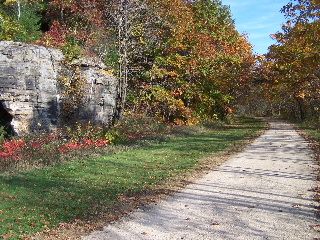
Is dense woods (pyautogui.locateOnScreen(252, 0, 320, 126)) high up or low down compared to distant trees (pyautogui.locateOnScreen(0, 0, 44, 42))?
down

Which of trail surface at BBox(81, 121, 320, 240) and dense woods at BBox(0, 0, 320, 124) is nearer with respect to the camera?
trail surface at BBox(81, 121, 320, 240)

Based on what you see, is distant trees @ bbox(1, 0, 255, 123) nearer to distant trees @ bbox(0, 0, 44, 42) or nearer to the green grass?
distant trees @ bbox(0, 0, 44, 42)

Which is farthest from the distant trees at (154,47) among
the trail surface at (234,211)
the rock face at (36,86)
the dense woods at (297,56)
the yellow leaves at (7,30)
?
the trail surface at (234,211)

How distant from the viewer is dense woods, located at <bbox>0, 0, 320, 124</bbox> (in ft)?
58.5

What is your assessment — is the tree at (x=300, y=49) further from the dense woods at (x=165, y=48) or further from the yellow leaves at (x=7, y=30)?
the yellow leaves at (x=7, y=30)

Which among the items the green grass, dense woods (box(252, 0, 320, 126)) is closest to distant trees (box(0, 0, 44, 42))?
the green grass

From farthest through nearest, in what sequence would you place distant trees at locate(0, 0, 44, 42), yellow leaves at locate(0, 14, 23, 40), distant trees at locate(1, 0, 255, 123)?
distant trees at locate(1, 0, 255, 123)
distant trees at locate(0, 0, 44, 42)
yellow leaves at locate(0, 14, 23, 40)

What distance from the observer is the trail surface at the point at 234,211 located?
5045mm

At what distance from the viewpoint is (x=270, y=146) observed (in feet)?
46.2

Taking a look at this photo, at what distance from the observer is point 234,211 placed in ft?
19.6

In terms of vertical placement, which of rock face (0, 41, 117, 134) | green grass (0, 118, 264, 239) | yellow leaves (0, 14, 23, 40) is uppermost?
yellow leaves (0, 14, 23, 40)

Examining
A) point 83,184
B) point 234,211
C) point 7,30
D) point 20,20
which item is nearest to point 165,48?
point 20,20

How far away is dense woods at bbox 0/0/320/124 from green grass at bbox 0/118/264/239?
6.77m

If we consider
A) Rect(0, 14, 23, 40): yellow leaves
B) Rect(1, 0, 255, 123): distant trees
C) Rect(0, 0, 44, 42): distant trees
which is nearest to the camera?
Rect(0, 14, 23, 40): yellow leaves
